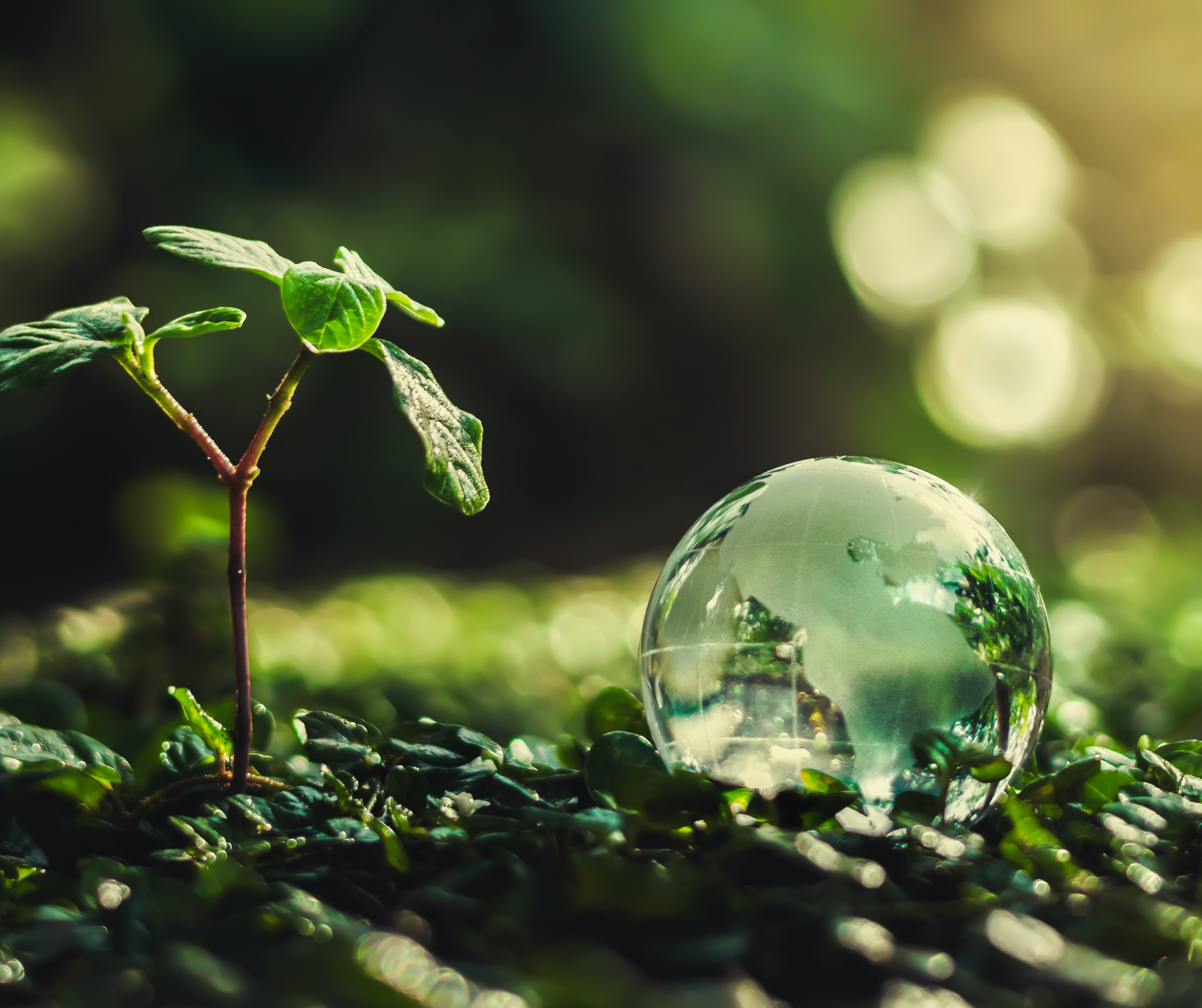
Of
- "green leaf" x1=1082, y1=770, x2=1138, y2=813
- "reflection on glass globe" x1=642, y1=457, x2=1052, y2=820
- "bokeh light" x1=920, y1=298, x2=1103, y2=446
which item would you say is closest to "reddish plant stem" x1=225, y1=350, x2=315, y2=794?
"reflection on glass globe" x1=642, y1=457, x2=1052, y2=820

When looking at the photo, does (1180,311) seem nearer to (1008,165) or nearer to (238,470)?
(1008,165)

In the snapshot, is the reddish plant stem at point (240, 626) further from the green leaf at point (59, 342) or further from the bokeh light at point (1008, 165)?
the bokeh light at point (1008, 165)

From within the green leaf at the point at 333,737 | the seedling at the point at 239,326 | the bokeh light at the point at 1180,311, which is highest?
the bokeh light at the point at 1180,311

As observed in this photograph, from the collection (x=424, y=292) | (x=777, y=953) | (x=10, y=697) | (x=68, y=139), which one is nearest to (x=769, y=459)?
(x=424, y=292)

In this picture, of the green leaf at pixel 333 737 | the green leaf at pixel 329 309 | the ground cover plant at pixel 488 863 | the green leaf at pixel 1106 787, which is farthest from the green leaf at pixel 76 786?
the green leaf at pixel 1106 787

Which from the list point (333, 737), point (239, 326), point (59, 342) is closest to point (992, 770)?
point (333, 737)

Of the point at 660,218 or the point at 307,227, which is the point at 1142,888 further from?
the point at 660,218
